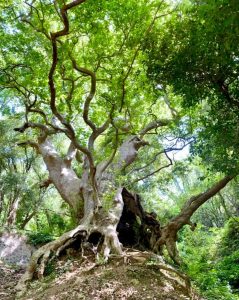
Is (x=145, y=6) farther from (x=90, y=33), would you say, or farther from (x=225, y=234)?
(x=225, y=234)

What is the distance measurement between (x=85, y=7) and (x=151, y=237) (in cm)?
661

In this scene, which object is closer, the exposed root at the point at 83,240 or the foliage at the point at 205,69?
the foliage at the point at 205,69

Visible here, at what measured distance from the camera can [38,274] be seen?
20.1 ft

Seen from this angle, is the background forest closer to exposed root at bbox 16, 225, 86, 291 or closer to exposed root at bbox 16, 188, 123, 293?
exposed root at bbox 16, 188, 123, 293

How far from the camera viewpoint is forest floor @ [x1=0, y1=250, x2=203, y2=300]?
4419mm

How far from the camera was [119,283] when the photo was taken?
15.5 ft

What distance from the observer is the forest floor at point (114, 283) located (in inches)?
174

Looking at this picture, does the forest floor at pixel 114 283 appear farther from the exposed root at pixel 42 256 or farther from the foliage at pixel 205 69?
the foliage at pixel 205 69

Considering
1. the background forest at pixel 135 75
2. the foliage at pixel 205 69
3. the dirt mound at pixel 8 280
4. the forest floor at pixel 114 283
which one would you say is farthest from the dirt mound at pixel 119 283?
the foliage at pixel 205 69

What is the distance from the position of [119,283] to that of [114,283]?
0.08 m

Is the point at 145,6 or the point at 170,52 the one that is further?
the point at 145,6

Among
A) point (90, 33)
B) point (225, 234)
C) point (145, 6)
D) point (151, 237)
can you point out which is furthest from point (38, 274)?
point (225, 234)

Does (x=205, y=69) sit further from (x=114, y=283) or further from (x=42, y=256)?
(x=42, y=256)

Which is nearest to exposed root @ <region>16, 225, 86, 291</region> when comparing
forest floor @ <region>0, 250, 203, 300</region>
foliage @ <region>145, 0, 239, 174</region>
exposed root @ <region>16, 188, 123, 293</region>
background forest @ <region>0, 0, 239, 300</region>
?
exposed root @ <region>16, 188, 123, 293</region>
